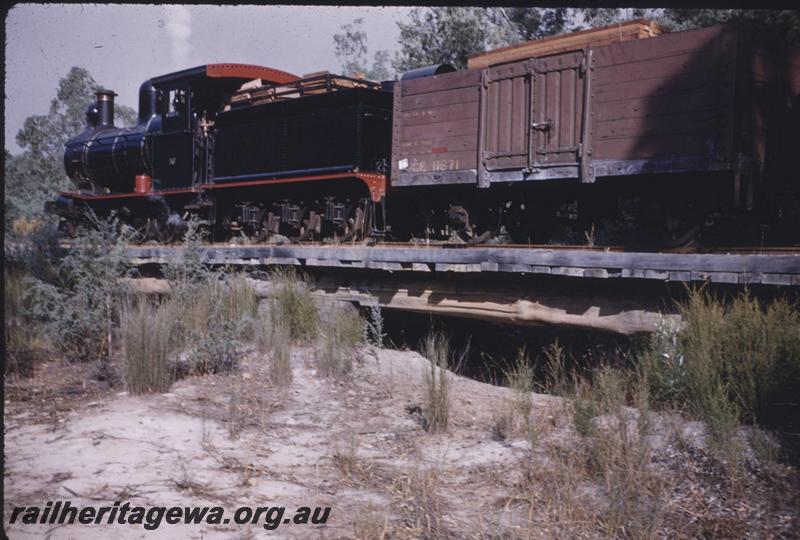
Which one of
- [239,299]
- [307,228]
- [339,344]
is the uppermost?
[307,228]

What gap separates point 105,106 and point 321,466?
14.5 meters

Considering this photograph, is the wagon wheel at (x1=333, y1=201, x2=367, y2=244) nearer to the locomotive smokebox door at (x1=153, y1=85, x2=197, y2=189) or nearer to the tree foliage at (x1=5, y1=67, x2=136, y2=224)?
the locomotive smokebox door at (x1=153, y1=85, x2=197, y2=189)

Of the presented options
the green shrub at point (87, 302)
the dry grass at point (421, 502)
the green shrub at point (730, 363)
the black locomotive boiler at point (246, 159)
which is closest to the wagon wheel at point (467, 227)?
the black locomotive boiler at point (246, 159)

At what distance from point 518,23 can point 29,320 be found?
15.9 metres

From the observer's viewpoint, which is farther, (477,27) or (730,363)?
(477,27)

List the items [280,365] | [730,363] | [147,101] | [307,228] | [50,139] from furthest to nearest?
[50,139] → [147,101] → [307,228] → [280,365] → [730,363]

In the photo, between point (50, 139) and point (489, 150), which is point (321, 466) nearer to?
point (489, 150)

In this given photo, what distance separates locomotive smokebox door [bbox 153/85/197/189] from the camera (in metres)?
12.7

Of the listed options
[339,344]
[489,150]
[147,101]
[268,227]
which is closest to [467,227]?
[489,150]

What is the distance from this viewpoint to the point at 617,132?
7805 mm

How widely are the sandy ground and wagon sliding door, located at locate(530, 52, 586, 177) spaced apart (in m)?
3.22

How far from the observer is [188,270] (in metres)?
8.59

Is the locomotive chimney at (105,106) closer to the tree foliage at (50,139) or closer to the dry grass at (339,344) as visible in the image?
the dry grass at (339,344)

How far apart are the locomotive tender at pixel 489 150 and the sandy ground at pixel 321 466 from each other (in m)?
3.29
